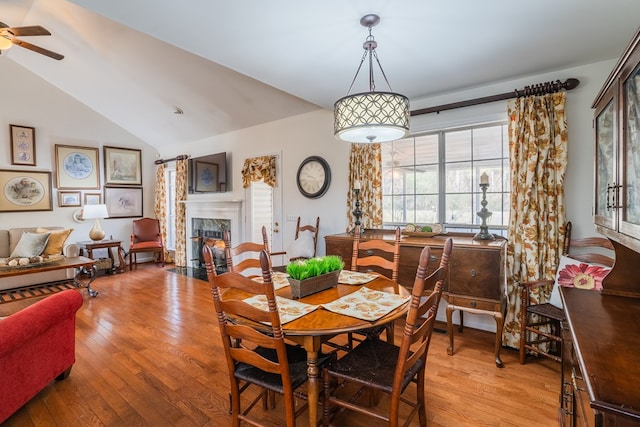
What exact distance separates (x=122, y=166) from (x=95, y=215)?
4.54 ft

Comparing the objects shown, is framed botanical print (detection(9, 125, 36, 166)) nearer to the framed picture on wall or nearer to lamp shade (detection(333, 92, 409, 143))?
the framed picture on wall

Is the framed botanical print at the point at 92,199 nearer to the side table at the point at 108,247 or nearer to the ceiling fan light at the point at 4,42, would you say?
the side table at the point at 108,247

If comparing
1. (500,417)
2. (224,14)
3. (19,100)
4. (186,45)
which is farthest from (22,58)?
(500,417)

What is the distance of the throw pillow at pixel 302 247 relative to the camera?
400 centimetres

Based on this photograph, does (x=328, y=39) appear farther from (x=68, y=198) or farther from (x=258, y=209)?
(x=68, y=198)

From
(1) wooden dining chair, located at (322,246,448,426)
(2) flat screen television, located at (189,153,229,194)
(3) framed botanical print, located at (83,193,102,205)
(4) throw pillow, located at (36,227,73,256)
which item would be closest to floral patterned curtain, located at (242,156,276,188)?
(2) flat screen television, located at (189,153,229,194)

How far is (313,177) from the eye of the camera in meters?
4.25

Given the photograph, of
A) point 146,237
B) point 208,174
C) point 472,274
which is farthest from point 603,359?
point 146,237

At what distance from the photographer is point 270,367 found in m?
1.41

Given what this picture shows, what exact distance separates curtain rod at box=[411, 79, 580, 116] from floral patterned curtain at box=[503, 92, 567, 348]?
0.05 meters

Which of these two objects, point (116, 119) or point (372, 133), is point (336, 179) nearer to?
point (372, 133)

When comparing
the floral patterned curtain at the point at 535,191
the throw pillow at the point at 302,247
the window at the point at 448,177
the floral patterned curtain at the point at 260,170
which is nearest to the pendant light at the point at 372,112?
the floral patterned curtain at the point at 535,191

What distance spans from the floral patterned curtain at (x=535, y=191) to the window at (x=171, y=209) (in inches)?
245

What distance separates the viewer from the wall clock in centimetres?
411
